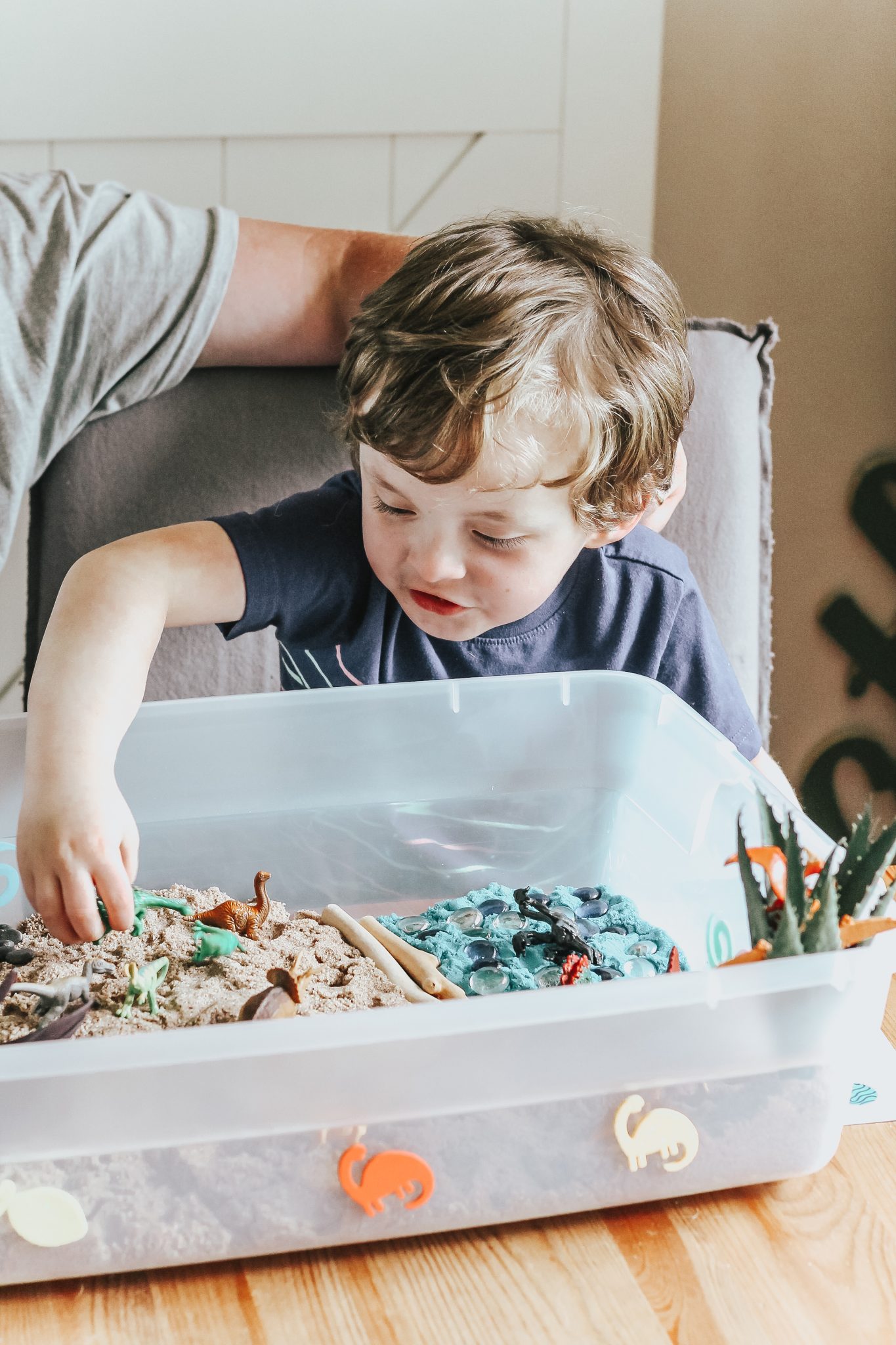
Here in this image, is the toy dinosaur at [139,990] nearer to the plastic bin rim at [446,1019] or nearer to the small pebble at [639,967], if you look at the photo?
the plastic bin rim at [446,1019]

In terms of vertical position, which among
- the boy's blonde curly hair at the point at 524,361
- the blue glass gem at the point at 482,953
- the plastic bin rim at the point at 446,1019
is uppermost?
the boy's blonde curly hair at the point at 524,361

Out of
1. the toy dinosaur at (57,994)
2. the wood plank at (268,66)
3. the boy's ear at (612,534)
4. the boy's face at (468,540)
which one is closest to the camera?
the toy dinosaur at (57,994)

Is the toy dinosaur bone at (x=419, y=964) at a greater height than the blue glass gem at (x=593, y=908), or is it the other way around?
the toy dinosaur bone at (x=419, y=964)

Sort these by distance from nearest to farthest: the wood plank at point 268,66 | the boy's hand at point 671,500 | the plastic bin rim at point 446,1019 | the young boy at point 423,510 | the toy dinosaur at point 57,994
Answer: the plastic bin rim at point 446,1019
the toy dinosaur at point 57,994
the young boy at point 423,510
the boy's hand at point 671,500
the wood plank at point 268,66

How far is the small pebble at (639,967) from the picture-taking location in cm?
67

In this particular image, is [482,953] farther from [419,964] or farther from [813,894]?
[813,894]

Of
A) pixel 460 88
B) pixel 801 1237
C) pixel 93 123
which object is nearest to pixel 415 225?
pixel 460 88

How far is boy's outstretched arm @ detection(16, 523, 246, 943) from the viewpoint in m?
0.62

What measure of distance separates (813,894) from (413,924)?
0.97 ft

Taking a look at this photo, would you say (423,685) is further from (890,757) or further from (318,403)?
(890,757)

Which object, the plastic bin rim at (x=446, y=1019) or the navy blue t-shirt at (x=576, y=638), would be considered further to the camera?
the navy blue t-shirt at (x=576, y=638)

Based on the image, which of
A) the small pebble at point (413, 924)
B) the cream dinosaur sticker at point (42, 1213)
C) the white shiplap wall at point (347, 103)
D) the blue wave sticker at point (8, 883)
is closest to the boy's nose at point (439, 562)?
the small pebble at point (413, 924)

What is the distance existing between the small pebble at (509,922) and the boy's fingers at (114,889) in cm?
22

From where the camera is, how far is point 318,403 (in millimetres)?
1017
